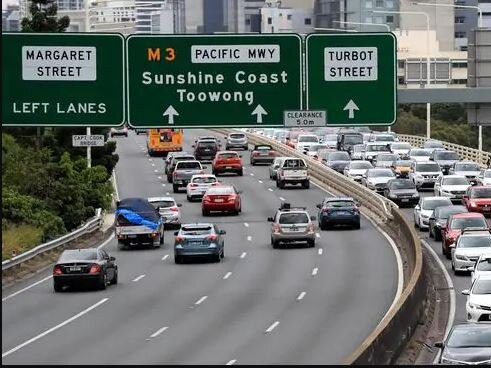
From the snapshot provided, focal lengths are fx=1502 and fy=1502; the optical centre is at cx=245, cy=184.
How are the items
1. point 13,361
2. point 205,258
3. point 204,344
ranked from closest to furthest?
point 13,361
point 204,344
point 205,258

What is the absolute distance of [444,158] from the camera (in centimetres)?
8106

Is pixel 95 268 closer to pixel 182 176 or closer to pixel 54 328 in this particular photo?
pixel 54 328

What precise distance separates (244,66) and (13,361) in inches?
315

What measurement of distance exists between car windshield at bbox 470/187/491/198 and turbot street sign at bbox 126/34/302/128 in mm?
30290

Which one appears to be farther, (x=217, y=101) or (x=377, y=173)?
(x=377, y=173)

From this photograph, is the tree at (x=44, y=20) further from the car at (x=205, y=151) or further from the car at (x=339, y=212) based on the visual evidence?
the car at (x=205, y=151)

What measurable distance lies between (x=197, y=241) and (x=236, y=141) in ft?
184

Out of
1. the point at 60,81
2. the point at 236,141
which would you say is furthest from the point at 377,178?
the point at 60,81

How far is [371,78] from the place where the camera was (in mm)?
32250

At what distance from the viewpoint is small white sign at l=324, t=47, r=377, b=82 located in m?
32.1

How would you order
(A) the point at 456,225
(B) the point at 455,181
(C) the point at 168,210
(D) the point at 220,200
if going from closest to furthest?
1. (A) the point at 456,225
2. (C) the point at 168,210
3. (D) the point at 220,200
4. (B) the point at 455,181

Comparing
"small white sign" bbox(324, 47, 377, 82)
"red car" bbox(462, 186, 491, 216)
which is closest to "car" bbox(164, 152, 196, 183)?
"red car" bbox(462, 186, 491, 216)

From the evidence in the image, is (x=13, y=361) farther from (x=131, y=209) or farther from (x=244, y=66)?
(x=131, y=209)

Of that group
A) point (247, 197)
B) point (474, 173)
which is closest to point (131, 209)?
point (247, 197)
